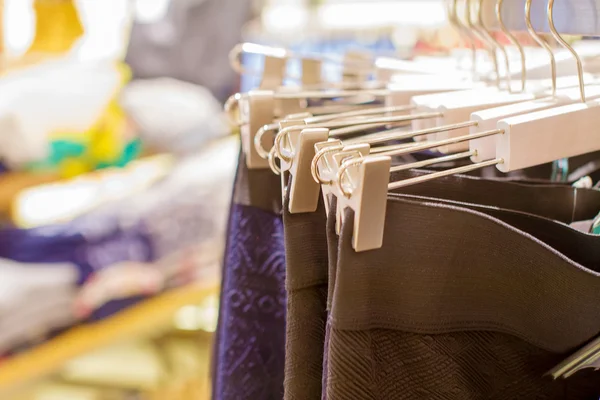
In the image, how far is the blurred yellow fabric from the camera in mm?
1300

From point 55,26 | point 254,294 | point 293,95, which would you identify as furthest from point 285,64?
point 55,26

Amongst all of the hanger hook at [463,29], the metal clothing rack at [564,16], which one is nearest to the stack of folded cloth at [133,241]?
the hanger hook at [463,29]

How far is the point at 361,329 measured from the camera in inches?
15.7

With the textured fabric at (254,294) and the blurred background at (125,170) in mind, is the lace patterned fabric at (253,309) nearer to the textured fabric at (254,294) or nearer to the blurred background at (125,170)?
the textured fabric at (254,294)

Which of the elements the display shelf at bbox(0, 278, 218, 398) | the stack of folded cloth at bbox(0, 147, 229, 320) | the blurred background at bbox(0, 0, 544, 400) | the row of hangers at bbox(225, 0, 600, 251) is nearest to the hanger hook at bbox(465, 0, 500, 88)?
the row of hangers at bbox(225, 0, 600, 251)

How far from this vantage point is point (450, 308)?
427 millimetres

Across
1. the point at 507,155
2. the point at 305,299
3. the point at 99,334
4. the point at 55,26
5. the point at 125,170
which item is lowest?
the point at 99,334

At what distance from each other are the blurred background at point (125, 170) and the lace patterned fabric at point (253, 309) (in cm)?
59

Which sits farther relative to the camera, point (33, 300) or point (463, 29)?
point (33, 300)

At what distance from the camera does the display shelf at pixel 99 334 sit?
49.8 inches

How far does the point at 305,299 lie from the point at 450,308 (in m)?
0.11

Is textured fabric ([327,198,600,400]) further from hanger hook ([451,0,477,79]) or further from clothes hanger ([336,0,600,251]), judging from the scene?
hanger hook ([451,0,477,79])

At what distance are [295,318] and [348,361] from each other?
0.07m

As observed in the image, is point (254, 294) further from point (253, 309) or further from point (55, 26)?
point (55, 26)
